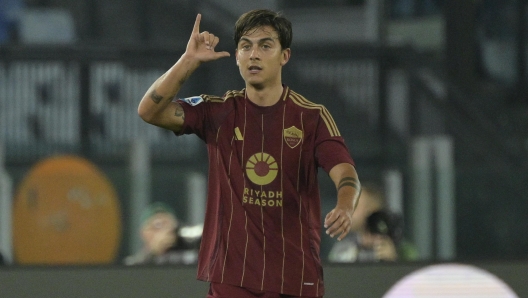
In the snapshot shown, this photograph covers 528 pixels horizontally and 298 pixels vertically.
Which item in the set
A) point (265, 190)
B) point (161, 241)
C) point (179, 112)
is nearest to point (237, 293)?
point (265, 190)

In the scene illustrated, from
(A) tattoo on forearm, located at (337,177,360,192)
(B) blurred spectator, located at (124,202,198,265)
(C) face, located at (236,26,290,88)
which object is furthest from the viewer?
(B) blurred spectator, located at (124,202,198,265)

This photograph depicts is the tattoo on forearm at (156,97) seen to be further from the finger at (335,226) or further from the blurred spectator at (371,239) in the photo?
the blurred spectator at (371,239)

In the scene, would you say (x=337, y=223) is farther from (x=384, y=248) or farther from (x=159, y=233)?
(x=159, y=233)

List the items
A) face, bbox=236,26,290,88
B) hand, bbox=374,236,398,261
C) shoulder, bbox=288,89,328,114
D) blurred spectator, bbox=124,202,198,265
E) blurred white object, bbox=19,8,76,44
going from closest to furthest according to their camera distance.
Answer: face, bbox=236,26,290,88
shoulder, bbox=288,89,328,114
hand, bbox=374,236,398,261
blurred spectator, bbox=124,202,198,265
blurred white object, bbox=19,8,76,44

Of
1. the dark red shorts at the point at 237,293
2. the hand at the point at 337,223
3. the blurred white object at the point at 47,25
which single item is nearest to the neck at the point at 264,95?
the hand at the point at 337,223

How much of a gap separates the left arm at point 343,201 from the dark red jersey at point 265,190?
0.04m

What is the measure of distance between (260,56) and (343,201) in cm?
65

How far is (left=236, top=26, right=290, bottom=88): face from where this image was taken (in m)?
4.45

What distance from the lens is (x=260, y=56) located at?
4.44 meters

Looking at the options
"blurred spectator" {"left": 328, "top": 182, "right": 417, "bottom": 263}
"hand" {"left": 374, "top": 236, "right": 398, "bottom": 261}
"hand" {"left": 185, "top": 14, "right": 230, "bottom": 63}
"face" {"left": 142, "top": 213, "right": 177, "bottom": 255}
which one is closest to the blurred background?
"face" {"left": 142, "top": 213, "right": 177, "bottom": 255}

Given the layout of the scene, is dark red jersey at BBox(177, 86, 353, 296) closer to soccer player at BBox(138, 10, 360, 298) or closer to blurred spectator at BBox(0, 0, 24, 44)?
soccer player at BBox(138, 10, 360, 298)

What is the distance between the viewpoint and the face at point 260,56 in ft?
14.6

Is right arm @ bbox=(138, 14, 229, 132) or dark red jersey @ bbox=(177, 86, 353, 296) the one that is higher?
right arm @ bbox=(138, 14, 229, 132)

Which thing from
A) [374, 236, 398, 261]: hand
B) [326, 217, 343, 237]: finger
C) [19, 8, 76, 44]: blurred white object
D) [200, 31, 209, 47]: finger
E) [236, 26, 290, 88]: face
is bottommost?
[374, 236, 398, 261]: hand
